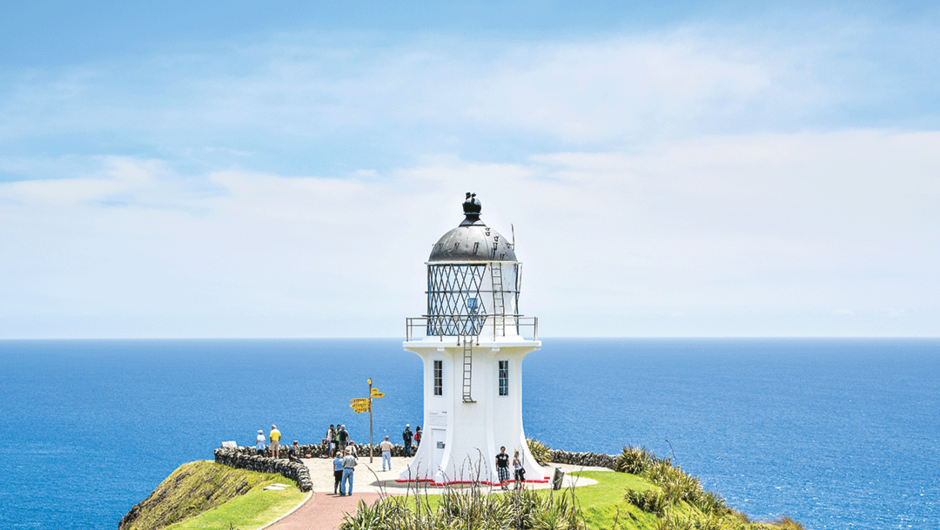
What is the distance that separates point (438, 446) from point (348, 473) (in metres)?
4.51

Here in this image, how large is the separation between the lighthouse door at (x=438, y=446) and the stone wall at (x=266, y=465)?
14.8 feet

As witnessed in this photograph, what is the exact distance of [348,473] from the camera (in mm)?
29297

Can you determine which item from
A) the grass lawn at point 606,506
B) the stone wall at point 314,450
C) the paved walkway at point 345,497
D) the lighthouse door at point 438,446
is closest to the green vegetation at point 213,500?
the paved walkway at point 345,497

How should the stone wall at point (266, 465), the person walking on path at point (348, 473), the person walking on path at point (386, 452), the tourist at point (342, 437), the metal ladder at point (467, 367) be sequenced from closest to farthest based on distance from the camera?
1. the person walking on path at point (348, 473)
2. the stone wall at point (266, 465)
3. the metal ladder at point (467, 367)
4. the person walking on path at point (386, 452)
5. the tourist at point (342, 437)

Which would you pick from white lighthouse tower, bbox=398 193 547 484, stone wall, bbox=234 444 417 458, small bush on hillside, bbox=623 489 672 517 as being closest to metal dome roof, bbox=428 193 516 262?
white lighthouse tower, bbox=398 193 547 484

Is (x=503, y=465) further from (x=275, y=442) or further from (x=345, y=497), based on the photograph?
(x=275, y=442)

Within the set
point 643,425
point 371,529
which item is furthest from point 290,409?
point 371,529

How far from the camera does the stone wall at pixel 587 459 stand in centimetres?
3609

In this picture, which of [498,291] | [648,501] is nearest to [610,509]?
[648,501]

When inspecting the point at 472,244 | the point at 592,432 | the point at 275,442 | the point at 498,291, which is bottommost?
the point at 592,432

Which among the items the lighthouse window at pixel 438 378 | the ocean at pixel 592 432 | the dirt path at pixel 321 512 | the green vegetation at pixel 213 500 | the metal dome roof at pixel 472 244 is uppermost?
the metal dome roof at pixel 472 244

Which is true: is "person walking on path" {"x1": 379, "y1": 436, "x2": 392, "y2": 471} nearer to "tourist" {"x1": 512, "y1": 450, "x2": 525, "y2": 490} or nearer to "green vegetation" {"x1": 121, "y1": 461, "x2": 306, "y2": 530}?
"green vegetation" {"x1": 121, "y1": 461, "x2": 306, "y2": 530}

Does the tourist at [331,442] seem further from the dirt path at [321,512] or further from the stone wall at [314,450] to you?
the dirt path at [321,512]

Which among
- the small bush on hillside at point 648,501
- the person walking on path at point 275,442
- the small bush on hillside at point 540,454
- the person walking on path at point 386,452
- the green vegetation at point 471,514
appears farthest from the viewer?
the small bush on hillside at point 540,454
